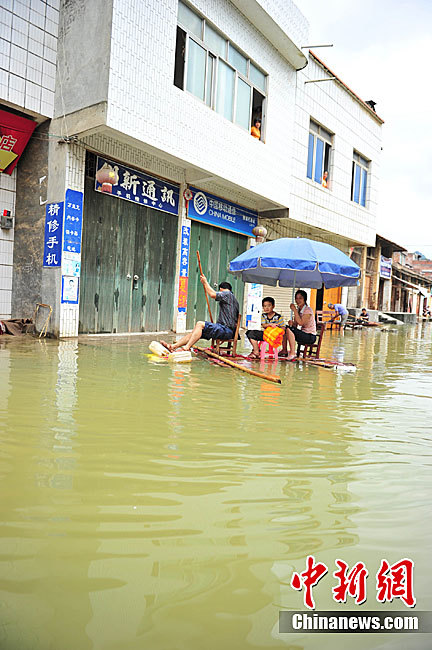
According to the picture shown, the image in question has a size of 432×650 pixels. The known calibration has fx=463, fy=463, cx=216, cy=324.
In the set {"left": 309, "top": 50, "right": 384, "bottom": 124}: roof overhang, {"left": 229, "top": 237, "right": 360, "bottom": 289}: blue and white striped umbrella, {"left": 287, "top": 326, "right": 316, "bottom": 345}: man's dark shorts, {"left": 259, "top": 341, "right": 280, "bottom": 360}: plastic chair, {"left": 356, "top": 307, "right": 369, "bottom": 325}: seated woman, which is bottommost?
{"left": 259, "top": 341, "right": 280, "bottom": 360}: plastic chair

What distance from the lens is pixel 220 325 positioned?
7.60 m

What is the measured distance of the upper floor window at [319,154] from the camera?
1575cm

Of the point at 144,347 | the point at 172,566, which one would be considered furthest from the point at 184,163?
the point at 172,566

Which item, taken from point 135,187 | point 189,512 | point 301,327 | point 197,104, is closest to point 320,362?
point 301,327

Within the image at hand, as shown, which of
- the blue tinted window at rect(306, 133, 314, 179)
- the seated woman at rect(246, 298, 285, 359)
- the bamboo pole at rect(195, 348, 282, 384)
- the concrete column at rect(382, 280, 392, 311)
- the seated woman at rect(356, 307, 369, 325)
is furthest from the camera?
the concrete column at rect(382, 280, 392, 311)

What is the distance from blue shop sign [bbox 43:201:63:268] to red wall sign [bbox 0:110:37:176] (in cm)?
114

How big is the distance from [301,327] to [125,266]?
4.47 meters

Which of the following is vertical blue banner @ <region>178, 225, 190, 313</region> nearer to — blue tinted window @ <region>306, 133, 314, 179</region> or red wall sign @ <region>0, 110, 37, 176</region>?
red wall sign @ <region>0, 110, 37, 176</region>

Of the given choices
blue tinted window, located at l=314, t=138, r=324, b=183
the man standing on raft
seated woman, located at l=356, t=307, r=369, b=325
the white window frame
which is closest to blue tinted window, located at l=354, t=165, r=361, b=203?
the white window frame

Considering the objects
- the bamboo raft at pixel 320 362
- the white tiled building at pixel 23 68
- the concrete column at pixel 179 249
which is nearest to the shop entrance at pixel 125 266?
the concrete column at pixel 179 249

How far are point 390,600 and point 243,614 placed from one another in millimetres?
598

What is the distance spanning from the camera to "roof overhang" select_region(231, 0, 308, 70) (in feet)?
36.4

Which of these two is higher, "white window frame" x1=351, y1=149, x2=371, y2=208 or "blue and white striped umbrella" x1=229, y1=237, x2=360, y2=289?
"white window frame" x1=351, y1=149, x2=371, y2=208

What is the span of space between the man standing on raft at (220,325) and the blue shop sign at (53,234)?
3.04 metres
